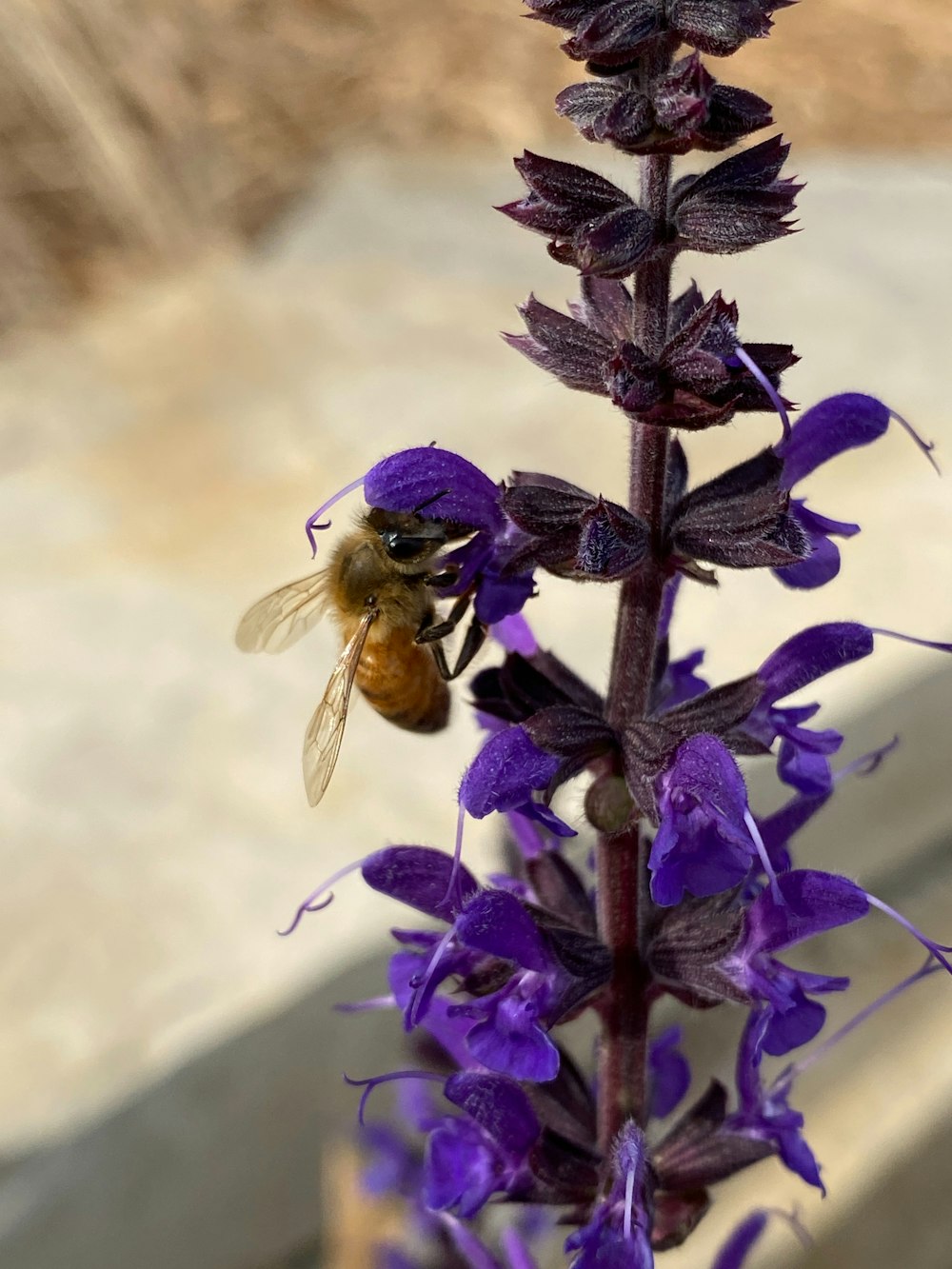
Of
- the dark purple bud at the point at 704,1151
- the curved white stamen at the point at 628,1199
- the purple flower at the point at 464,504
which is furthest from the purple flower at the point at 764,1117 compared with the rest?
the purple flower at the point at 464,504

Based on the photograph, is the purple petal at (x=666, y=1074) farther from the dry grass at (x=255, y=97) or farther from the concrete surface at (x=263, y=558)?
the dry grass at (x=255, y=97)

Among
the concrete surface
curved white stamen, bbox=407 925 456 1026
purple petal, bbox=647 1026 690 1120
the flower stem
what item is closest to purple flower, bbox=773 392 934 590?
the flower stem

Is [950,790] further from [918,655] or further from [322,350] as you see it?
Result: [322,350]

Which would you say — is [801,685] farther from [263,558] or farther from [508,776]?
[263,558]

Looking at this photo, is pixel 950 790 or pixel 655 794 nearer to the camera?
pixel 655 794

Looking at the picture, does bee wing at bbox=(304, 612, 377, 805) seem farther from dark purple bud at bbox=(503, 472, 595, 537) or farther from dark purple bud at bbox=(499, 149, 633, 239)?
dark purple bud at bbox=(499, 149, 633, 239)

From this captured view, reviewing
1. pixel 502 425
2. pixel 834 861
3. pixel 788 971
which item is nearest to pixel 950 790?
pixel 834 861
